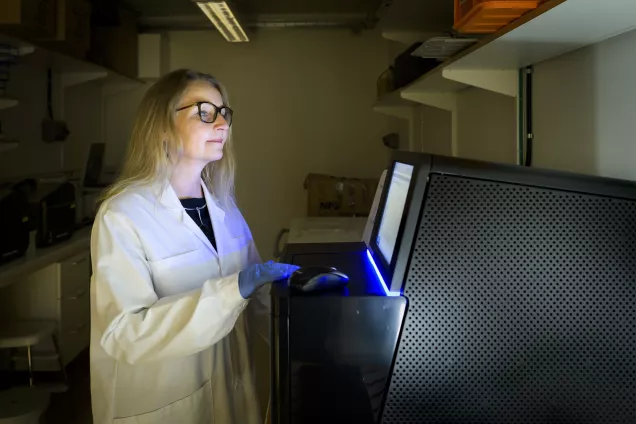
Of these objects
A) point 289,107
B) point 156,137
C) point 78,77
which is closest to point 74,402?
point 78,77

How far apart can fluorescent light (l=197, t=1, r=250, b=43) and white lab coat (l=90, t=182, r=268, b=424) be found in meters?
1.61

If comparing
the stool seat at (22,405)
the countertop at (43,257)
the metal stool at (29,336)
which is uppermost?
the countertop at (43,257)

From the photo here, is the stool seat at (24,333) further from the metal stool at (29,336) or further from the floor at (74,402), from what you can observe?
the floor at (74,402)

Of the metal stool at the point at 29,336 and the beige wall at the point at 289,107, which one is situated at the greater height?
the beige wall at the point at 289,107

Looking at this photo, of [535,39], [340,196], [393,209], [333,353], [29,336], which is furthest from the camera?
[340,196]

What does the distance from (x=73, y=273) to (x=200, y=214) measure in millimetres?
2007

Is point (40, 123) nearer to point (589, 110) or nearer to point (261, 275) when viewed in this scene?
point (261, 275)

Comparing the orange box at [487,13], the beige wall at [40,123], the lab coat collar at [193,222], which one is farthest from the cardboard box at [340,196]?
the orange box at [487,13]

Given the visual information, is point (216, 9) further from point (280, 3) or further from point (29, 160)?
point (29, 160)

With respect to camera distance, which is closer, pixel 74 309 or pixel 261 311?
pixel 261 311

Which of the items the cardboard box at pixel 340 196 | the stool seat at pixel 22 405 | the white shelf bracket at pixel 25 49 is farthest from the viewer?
the cardboard box at pixel 340 196

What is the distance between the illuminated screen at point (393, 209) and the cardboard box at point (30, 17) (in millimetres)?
2295

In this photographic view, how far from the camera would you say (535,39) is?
1348 mm

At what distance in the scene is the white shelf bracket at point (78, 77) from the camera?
3898 mm
